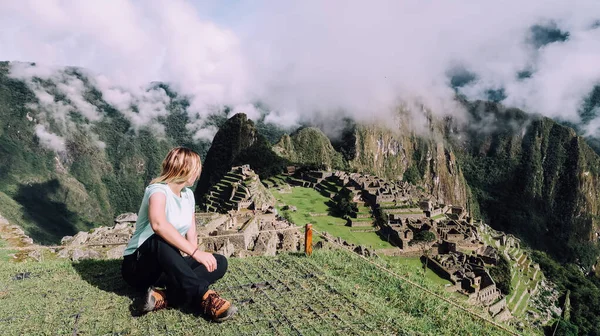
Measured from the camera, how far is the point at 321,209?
112 feet

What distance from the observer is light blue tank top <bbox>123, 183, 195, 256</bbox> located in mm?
3326

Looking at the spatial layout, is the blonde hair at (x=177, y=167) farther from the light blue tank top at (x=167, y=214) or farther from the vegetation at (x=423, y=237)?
the vegetation at (x=423, y=237)

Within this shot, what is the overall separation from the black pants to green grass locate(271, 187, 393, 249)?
73.4 feet

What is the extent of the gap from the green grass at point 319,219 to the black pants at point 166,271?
22.4 m

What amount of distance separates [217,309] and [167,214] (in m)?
1.03

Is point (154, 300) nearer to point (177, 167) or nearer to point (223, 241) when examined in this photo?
point (177, 167)

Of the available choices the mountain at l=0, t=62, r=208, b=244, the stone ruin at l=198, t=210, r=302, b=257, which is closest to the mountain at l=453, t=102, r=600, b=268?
the mountain at l=0, t=62, r=208, b=244

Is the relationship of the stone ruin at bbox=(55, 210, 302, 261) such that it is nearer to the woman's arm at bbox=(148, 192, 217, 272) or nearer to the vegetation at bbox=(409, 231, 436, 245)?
the woman's arm at bbox=(148, 192, 217, 272)

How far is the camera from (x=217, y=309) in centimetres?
321

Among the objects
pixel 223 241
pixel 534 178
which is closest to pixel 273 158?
pixel 223 241

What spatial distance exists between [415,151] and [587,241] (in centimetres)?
5846

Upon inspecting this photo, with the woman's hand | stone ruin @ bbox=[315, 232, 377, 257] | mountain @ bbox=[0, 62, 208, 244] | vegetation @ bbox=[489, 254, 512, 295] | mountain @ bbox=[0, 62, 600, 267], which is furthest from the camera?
mountain @ bbox=[0, 62, 600, 267]

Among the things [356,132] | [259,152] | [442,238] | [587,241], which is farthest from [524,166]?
[442,238]

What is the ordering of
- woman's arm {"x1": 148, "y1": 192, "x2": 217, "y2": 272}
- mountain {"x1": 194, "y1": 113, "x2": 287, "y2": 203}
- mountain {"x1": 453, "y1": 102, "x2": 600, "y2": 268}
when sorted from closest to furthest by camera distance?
woman's arm {"x1": 148, "y1": 192, "x2": 217, "y2": 272}, mountain {"x1": 194, "y1": 113, "x2": 287, "y2": 203}, mountain {"x1": 453, "y1": 102, "x2": 600, "y2": 268}
